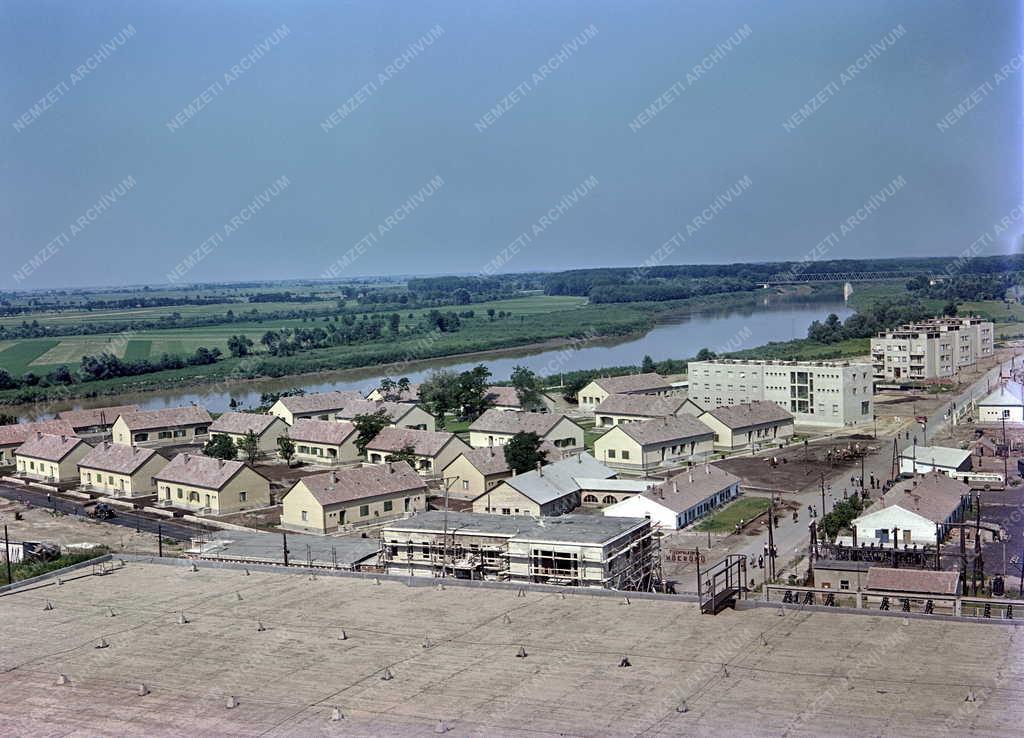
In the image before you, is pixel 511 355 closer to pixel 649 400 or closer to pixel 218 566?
pixel 649 400

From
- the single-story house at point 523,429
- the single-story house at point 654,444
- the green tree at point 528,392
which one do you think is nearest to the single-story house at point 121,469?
the single-story house at point 523,429

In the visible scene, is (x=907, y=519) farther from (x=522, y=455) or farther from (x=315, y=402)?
(x=315, y=402)

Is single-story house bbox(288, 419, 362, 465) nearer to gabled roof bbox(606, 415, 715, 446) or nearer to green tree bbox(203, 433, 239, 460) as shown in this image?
green tree bbox(203, 433, 239, 460)

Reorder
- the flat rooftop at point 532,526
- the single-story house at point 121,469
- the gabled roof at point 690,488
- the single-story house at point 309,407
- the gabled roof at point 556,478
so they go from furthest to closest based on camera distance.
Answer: the single-story house at point 309,407 < the single-story house at point 121,469 < the gabled roof at point 556,478 < the gabled roof at point 690,488 < the flat rooftop at point 532,526

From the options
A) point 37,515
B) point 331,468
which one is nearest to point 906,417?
point 331,468

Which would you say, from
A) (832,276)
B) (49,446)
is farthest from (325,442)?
(832,276)

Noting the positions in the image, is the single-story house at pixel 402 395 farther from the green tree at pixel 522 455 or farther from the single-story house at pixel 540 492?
the single-story house at pixel 540 492
